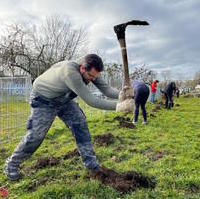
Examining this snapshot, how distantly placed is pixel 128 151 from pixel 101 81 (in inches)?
83.1

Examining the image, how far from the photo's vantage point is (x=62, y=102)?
13.1 feet

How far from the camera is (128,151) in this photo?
5.73 m

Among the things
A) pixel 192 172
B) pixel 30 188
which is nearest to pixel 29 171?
pixel 30 188

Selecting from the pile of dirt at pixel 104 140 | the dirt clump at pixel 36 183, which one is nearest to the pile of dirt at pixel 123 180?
the dirt clump at pixel 36 183

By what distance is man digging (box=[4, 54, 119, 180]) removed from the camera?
11.4 ft

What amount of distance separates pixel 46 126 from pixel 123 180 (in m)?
1.25

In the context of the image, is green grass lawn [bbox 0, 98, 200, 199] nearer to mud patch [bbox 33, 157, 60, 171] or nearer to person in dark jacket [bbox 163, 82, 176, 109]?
mud patch [bbox 33, 157, 60, 171]

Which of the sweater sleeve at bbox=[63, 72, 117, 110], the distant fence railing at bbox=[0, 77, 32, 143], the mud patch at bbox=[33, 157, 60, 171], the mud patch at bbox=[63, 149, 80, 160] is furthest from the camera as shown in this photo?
the distant fence railing at bbox=[0, 77, 32, 143]

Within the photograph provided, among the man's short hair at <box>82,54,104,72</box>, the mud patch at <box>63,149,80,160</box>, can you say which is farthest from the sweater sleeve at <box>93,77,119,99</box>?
the mud patch at <box>63,149,80,160</box>

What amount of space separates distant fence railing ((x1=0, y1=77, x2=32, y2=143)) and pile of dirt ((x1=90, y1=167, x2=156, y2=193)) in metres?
3.68

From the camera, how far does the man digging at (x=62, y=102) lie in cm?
346

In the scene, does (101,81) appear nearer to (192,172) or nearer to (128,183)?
(128,183)

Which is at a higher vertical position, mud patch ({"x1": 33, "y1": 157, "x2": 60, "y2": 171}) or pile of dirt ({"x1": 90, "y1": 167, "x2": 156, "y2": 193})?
pile of dirt ({"x1": 90, "y1": 167, "x2": 156, "y2": 193})

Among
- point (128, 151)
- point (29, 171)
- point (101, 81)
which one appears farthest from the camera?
point (128, 151)
